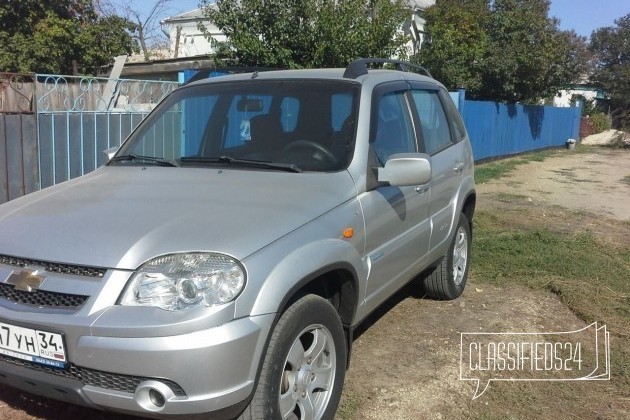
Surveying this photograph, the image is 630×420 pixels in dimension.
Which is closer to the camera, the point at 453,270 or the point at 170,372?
the point at 170,372

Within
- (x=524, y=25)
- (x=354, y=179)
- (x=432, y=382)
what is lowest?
(x=432, y=382)

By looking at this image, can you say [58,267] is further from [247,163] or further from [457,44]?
[457,44]

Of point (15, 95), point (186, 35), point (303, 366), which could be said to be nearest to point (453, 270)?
point (303, 366)

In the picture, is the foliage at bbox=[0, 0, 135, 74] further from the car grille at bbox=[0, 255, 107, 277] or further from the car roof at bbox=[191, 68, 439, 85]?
the car grille at bbox=[0, 255, 107, 277]

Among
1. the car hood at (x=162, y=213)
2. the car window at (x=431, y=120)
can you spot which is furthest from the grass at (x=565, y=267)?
the car hood at (x=162, y=213)

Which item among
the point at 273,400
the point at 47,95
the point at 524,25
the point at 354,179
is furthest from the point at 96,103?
the point at 524,25

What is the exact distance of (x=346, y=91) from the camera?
393cm

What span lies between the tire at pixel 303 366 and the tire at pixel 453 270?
7.02 feet

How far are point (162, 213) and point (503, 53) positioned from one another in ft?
61.1

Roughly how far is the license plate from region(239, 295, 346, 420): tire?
2.58ft

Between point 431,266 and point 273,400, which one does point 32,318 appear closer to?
point 273,400

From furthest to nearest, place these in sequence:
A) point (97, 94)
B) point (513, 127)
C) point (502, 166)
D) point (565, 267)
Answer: point (513, 127) < point (502, 166) < point (97, 94) < point (565, 267)

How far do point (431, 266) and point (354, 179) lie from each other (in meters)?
1.64

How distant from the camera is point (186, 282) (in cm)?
256
